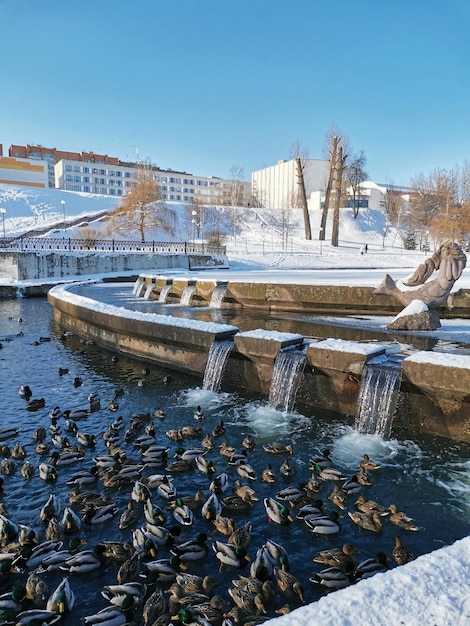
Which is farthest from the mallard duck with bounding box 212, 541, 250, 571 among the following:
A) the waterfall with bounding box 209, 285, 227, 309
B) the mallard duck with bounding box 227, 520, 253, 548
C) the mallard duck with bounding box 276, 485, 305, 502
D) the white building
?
the white building

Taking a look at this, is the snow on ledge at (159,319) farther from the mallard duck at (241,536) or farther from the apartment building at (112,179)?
the apartment building at (112,179)

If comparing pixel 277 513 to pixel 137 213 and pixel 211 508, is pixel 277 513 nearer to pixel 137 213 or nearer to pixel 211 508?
pixel 211 508

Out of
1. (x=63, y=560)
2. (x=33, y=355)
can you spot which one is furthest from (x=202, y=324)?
(x=63, y=560)

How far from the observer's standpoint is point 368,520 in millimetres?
5367

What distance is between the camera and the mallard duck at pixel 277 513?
5.46 metres

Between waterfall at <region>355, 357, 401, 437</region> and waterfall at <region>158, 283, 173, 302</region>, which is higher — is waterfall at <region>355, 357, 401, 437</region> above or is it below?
below

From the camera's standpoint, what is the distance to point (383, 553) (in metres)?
4.68

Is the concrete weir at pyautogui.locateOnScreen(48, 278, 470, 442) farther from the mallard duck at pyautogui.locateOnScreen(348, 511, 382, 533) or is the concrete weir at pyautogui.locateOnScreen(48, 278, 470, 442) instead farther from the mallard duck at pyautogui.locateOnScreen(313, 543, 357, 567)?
the mallard duck at pyautogui.locateOnScreen(313, 543, 357, 567)

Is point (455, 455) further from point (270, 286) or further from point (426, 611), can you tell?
point (270, 286)

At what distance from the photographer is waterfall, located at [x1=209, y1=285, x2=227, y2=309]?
60.2 ft

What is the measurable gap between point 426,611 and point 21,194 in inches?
3476

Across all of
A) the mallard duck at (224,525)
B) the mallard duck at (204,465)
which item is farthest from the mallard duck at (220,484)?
the mallard duck at (224,525)

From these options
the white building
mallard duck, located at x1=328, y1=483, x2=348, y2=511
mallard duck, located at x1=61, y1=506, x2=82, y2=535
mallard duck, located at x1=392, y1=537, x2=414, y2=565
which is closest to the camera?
mallard duck, located at x1=392, y1=537, x2=414, y2=565

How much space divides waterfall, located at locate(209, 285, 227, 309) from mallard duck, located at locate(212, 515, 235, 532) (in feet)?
42.9
